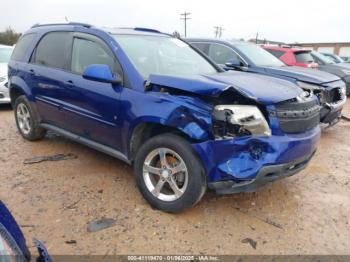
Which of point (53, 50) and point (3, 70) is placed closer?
point (53, 50)

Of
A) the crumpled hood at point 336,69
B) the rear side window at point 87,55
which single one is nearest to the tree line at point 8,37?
the crumpled hood at point 336,69

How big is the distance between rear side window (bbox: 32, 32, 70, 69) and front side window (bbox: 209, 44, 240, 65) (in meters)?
3.85

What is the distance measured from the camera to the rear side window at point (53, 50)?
4547 mm

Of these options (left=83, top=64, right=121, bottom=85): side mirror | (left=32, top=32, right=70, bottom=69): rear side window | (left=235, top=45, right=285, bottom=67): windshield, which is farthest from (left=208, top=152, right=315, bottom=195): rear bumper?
(left=235, top=45, right=285, bottom=67): windshield

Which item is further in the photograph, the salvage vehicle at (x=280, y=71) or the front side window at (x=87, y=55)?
the salvage vehicle at (x=280, y=71)

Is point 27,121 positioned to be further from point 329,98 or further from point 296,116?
point 329,98

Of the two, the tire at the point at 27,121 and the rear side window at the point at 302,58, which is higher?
the rear side window at the point at 302,58

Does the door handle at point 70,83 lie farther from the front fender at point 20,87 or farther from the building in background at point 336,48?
the building in background at point 336,48

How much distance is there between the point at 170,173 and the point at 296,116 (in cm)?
133

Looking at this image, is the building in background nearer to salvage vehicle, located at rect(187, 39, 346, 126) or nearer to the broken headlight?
salvage vehicle, located at rect(187, 39, 346, 126)

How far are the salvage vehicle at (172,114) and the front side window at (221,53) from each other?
2930 mm

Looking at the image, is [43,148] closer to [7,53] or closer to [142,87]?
[142,87]

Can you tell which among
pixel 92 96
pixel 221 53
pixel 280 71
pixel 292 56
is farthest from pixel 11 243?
pixel 292 56

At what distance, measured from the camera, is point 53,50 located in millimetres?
4746
